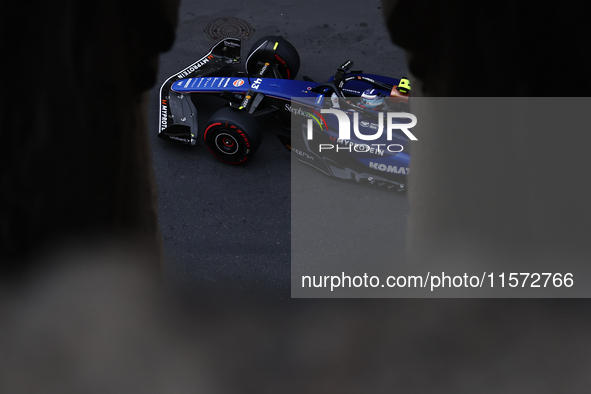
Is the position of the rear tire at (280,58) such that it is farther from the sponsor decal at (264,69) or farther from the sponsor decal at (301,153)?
the sponsor decal at (301,153)

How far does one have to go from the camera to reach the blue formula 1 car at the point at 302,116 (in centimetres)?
574

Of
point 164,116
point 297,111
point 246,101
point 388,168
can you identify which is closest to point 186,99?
point 164,116

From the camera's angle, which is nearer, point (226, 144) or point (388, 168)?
point (388, 168)

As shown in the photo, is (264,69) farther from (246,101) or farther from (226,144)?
(226,144)

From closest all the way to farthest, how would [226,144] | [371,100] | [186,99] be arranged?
[371,100]
[226,144]
[186,99]

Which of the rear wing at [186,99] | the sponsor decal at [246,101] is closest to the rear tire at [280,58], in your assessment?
the rear wing at [186,99]

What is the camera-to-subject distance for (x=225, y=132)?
599cm

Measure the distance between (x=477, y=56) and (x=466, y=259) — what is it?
0.84 m

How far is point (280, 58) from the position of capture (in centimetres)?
684

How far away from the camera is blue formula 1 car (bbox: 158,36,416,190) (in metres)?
5.74

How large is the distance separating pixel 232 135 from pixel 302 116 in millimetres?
919

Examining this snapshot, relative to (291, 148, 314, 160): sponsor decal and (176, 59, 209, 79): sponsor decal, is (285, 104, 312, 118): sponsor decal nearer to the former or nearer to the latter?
(291, 148, 314, 160): sponsor decal

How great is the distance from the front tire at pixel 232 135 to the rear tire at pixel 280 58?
1183mm

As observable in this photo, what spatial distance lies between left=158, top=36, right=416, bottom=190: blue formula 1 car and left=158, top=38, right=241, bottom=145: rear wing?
0.04 feet
